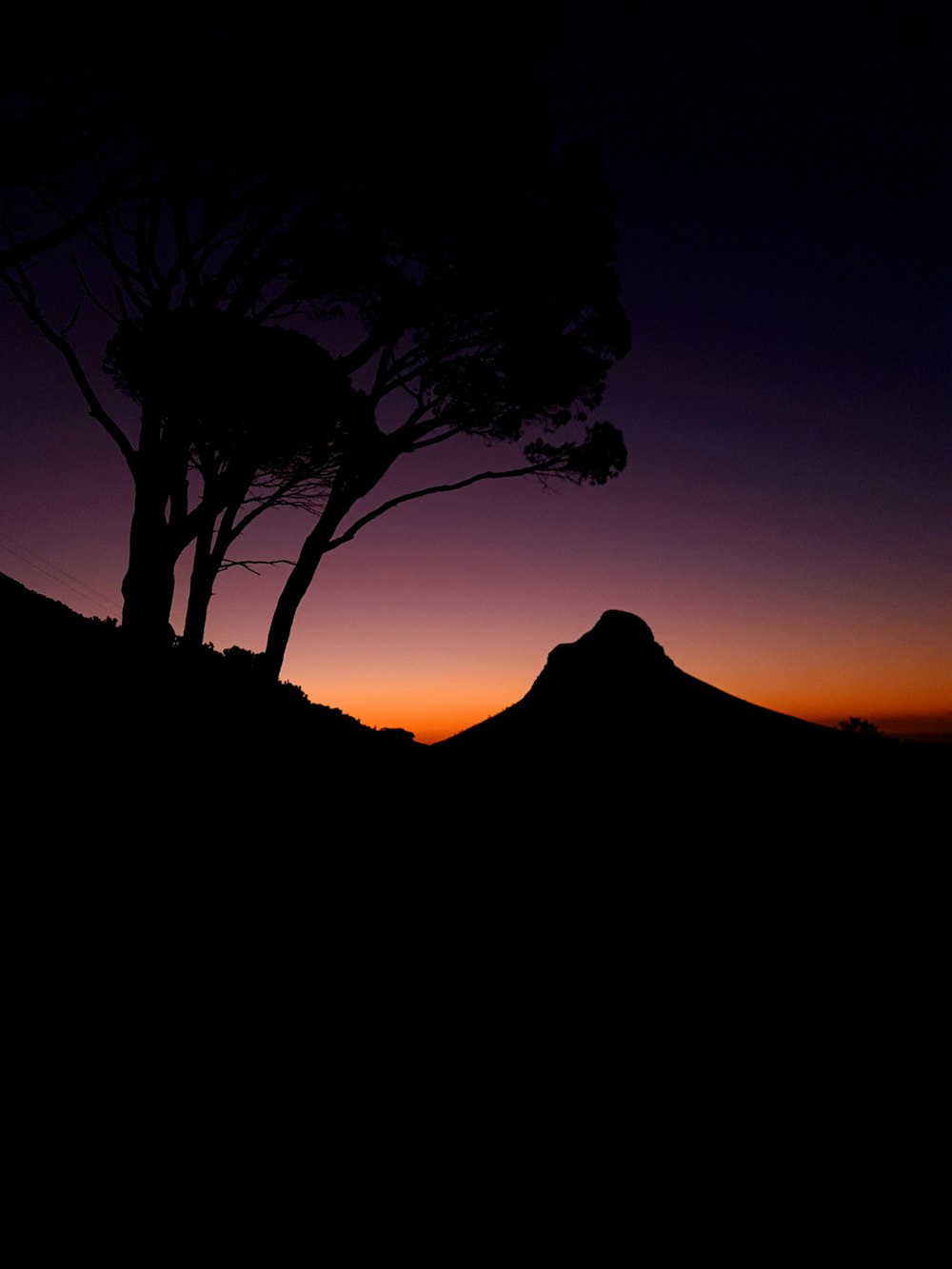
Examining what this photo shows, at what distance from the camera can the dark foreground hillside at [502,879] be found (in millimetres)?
3816

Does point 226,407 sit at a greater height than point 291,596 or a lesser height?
greater

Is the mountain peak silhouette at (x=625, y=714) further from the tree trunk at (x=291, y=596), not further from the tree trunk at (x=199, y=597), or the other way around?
the tree trunk at (x=199, y=597)

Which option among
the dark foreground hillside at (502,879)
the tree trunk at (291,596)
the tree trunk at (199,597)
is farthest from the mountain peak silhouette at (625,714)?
the tree trunk at (199,597)

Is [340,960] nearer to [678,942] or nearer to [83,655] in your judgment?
[678,942]

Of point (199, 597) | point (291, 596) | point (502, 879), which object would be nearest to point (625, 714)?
point (502, 879)

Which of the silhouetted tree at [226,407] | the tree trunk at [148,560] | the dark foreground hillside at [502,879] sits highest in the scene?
the silhouetted tree at [226,407]

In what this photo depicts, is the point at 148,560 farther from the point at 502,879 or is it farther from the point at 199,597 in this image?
the point at 502,879

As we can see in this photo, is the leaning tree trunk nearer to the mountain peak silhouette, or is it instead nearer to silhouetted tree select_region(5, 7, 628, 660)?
silhouetted tree select_region(5, 7, 628, 660)

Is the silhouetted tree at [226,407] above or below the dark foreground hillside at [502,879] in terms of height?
above

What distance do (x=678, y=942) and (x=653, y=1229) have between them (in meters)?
2.12

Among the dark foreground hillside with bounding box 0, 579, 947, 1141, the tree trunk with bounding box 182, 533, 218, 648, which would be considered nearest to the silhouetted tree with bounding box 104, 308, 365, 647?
the tree trunk with bounding box 182, 533, 218, 648

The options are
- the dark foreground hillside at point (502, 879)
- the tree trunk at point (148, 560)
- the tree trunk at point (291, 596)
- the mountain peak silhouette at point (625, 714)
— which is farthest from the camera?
the tree trunk at point (291, 596)

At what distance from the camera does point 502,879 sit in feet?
18.5

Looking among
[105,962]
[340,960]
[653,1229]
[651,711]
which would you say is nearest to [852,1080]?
[653,1229]
